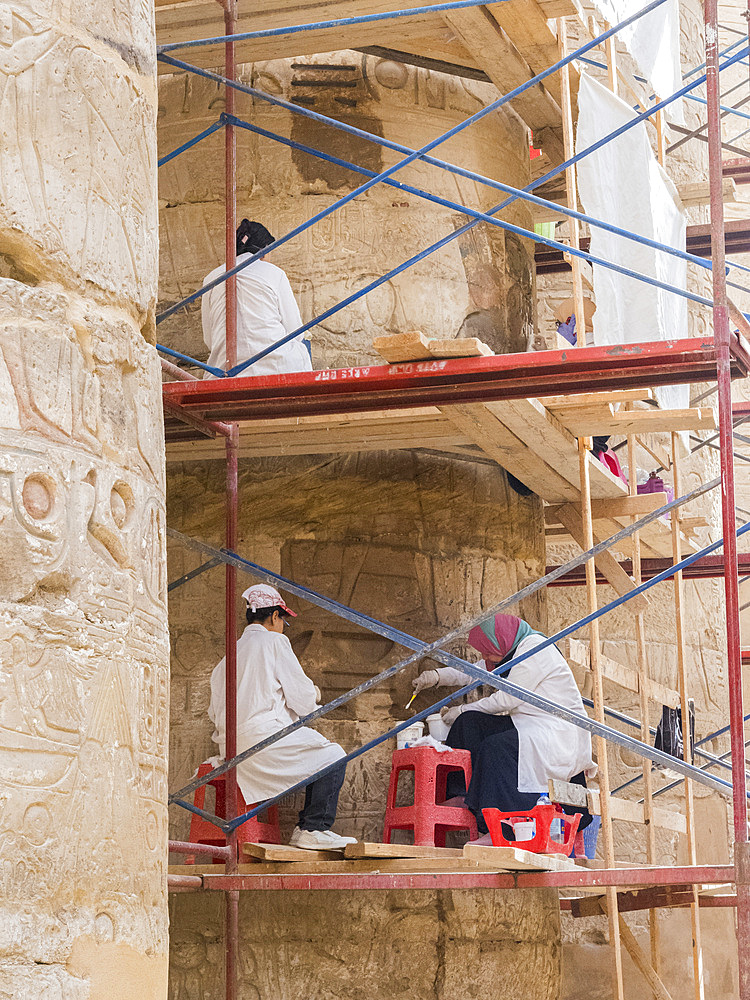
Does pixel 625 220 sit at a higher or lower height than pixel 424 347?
higher

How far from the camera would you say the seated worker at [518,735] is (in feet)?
22.2

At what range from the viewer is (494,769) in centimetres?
687

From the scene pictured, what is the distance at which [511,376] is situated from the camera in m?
6.30

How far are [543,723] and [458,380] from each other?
5.32 ft

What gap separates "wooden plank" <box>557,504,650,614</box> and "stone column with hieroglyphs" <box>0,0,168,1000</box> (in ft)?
15.6

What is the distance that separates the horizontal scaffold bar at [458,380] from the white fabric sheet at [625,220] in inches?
18.2

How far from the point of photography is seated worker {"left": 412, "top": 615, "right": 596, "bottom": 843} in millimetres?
6781

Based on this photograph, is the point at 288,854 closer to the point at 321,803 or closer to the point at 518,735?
the point at 321,803

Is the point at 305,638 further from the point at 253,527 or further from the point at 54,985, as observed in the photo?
the point at 54,985

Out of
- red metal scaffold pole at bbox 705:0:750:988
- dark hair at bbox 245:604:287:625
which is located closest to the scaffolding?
red metal scaffold pole at bbox 705:0:750:988

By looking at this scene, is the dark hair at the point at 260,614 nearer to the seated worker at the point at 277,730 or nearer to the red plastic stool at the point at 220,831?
the seated worker at the point at 277,730

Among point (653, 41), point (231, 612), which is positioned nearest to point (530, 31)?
point (653, 41)

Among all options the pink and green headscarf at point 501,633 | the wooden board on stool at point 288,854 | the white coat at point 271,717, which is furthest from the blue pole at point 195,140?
the wooden board on stool at point 288,854

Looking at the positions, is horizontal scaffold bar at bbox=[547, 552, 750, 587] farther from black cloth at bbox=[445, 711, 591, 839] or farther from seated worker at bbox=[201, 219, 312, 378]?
seated worker at bbox=[201, 219, 312, 378]
